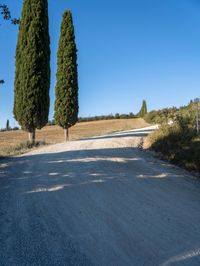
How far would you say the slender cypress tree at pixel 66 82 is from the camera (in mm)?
28656

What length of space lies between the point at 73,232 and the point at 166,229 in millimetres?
1364

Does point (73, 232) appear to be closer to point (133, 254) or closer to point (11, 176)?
point (133, 254)

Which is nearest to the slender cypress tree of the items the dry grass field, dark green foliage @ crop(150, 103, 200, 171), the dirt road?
the dry grass field

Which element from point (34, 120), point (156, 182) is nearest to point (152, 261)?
point (156, 182)

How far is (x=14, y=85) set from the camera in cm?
2461

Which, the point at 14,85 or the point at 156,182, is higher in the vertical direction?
the point at 14,85

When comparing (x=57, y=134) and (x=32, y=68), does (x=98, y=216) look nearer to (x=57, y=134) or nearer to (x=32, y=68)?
(x=32, y=68)

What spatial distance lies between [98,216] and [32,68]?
1812 centimetres

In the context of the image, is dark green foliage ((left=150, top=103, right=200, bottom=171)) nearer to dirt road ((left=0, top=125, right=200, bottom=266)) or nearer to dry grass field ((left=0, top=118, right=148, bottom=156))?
dirt road ((left=0, top=125, right=200, bottom=266))

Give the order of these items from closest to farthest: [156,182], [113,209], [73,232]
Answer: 1. [73,232]
2. [113,209]
3. [156,182]

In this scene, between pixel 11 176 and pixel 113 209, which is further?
pixel 11 176

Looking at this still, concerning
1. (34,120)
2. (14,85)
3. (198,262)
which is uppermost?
(14,85)

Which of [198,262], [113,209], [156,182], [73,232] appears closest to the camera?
[198,262]

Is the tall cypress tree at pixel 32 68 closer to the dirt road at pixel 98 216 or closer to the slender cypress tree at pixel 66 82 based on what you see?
the slender cypress tree at pixel 66 82
